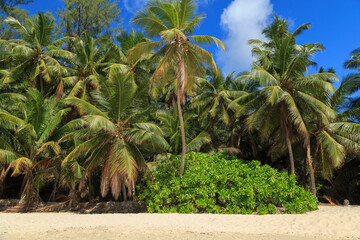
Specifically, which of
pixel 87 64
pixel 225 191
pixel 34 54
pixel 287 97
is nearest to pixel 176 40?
pixel 287 97

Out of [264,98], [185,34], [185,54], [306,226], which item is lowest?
[306,226]

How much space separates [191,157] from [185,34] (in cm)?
593

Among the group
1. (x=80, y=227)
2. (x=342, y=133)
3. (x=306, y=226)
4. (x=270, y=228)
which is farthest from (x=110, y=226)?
(x=342, y=133)

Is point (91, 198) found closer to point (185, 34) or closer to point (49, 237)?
point (49, 237)

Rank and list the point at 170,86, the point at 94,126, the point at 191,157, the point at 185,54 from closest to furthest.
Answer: the point at 94,126, the point at 185,54, the point at 191,157, the point at 170,86

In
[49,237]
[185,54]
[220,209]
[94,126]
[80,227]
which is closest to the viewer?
[49,237]

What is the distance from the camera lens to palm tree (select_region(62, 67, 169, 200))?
1199cm

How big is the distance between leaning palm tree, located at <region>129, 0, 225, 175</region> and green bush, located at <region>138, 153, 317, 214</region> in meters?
0.95

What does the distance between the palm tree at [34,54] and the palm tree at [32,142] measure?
432 centimetres

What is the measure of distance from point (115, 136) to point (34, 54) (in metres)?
9.20

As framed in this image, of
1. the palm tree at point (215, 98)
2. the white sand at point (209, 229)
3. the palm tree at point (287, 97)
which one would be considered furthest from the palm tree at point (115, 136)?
the palm tree at point (215, 98)

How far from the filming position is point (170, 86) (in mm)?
20922

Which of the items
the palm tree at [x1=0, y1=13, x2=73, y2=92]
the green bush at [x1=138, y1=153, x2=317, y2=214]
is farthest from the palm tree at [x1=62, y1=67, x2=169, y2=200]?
the palm tree at [x1=0, y1=13, x2=73, y2=92]

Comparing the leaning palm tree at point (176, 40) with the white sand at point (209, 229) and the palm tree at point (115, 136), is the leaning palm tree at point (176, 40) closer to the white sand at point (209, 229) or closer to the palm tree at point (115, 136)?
the palm tree at point (115, 136)
